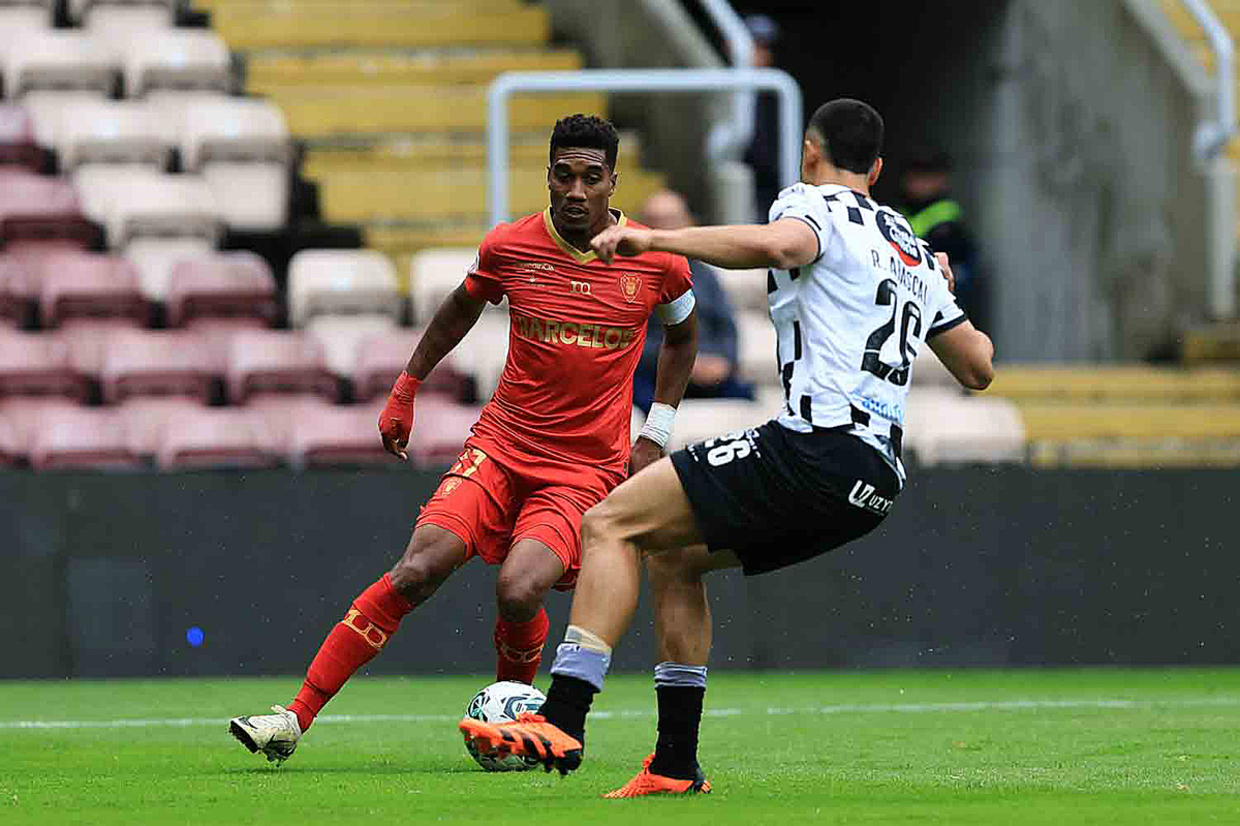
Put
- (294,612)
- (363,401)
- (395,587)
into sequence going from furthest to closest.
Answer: (363,401) < (294,612) < (395,587)

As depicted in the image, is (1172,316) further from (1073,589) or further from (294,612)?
(294,612)

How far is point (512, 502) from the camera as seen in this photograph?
8.22 meters

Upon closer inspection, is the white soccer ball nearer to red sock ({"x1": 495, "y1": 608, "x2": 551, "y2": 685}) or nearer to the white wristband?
red sock ({"x1": 495, "y1": 608, "x2": 551, "y2": 685})

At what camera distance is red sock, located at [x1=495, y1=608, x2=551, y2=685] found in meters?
8.30

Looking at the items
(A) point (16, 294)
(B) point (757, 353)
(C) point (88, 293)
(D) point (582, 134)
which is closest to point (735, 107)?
(B) point (757, 353)

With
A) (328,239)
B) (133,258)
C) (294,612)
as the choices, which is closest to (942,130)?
(328,239)

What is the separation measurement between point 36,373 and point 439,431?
2.43 meters

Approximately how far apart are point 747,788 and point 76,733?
341 cm

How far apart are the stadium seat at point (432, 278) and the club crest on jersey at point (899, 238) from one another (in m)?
8.04

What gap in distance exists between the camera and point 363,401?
14.3 meters

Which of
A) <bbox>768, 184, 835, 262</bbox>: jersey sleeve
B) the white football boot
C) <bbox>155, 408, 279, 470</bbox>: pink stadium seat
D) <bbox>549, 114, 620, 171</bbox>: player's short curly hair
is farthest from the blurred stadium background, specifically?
<bbox>768, 184, 835, 262</bbox>: jersey sleeve

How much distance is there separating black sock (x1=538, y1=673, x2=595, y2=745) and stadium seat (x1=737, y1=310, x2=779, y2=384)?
26.6 ft

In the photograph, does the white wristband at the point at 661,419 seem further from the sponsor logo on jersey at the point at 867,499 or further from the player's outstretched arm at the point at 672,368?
the sponsor logo on jersey at the point at 867,499

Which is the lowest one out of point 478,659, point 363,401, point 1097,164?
point 478,659
